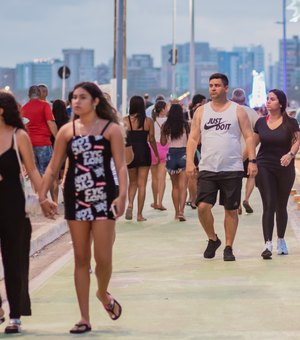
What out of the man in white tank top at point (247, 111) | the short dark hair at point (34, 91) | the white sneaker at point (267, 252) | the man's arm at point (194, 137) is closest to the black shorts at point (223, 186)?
the man's arm at point (194, 137)

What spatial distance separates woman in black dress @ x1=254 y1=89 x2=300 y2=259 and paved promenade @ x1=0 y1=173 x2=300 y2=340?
48 cm

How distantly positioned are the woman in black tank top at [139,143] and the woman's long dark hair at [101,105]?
8.40m

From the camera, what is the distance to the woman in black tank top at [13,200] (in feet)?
29.2

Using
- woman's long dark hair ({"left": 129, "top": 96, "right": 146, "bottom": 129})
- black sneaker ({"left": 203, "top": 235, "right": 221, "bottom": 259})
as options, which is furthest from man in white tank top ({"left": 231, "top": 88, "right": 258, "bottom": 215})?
black sneaker ({"left": 203, "top": 235, "right": 221, "bottom": 259})

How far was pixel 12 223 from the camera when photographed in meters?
8.94

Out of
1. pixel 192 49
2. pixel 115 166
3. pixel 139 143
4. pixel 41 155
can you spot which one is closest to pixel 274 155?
pixel 139 143

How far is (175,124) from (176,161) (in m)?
0.54

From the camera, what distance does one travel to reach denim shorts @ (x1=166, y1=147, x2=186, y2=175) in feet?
60.5

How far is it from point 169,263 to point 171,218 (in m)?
5.66

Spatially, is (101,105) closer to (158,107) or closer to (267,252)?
(267,252)

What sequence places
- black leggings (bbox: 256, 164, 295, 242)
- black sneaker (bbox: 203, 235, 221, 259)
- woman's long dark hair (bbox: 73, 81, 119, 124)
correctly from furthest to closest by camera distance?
black sneaker (bbox: 203, 235, 221, 259)
black leggings (bbox: 256, 164, 295, 242)
woman's long dark hair (bbox: 73, 81, 119, 124)

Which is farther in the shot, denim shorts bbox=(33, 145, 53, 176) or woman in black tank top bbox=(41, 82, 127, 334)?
denim shorts bbox=(33, 145, 53, 176)

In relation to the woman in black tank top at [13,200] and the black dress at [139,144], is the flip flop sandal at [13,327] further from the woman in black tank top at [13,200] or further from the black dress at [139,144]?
the black dress at [139,144]

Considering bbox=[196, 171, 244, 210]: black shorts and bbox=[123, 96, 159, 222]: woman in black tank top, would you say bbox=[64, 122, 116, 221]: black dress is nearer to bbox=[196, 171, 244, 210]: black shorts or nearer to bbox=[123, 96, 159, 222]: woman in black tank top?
bbox=[196, 171, 244, 210]: black shorts
